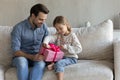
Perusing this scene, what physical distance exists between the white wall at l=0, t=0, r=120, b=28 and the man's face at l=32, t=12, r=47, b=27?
130cm

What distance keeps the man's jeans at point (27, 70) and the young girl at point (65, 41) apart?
0.34 ft

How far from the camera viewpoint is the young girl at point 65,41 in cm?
273

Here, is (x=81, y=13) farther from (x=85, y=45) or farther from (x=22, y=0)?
(x=85, y=45)

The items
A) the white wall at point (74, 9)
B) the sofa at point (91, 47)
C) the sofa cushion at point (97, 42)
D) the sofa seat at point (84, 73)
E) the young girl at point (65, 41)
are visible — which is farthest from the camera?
the white wall at point (74, 9)

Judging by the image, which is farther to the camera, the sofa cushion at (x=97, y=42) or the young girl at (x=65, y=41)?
the sofa cushion at (x=97, y=42)

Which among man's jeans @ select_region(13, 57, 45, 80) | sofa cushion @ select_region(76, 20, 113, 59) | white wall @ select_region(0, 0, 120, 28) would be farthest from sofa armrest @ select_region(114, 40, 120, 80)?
white wall @ select_region(0, 0, 120, 28)

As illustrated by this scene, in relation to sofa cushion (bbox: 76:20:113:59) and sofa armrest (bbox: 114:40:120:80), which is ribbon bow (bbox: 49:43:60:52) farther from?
sofa armrest (bbox: 114:40:120:80)

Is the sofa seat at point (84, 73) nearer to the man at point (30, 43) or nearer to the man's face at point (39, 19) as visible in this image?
the man at point (30, 43)

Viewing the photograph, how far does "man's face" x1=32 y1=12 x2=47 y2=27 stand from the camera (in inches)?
108

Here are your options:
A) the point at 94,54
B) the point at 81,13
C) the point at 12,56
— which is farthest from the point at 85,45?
the point at 81,13

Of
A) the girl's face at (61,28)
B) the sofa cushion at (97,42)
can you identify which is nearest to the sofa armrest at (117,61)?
the sofa cushion at (97,42)

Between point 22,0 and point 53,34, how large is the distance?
1.36 meters

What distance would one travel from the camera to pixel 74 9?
13.4 feet

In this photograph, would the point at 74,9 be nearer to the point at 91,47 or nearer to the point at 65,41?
the point at 91,47
